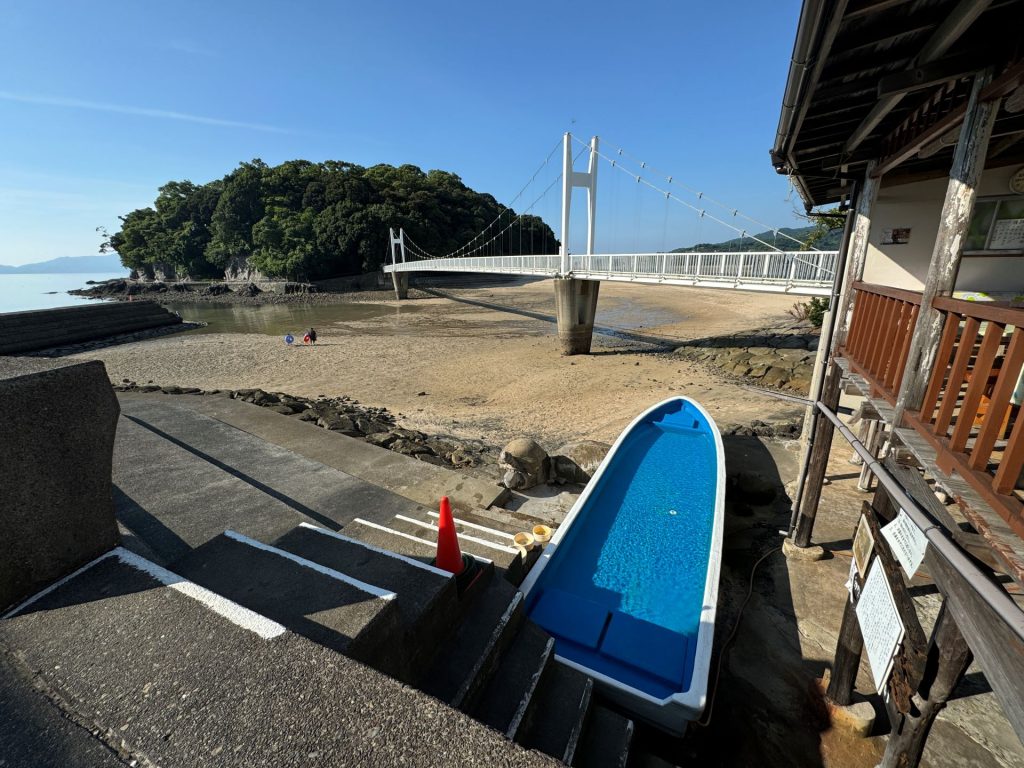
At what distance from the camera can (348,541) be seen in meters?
2.53

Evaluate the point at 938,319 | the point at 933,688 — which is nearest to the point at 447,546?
the point at 933,688

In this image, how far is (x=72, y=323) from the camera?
2188 centimetres

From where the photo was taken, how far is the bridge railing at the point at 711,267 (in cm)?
1067

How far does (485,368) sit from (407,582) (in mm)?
13580

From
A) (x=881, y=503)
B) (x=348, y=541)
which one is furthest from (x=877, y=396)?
(x=348, y=541)

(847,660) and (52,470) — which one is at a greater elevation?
(52,470)

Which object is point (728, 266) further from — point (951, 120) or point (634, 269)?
point (951, 120)

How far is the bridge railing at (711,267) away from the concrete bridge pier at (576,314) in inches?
24.7

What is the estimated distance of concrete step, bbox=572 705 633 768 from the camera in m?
2.25

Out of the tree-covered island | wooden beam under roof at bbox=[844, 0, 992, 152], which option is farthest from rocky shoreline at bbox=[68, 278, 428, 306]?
wooden beam under roof at bbox=[844, 0, 992, 152]

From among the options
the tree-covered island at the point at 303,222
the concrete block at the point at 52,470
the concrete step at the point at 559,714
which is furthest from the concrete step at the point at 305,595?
the tree-covered island at the point at 303,222

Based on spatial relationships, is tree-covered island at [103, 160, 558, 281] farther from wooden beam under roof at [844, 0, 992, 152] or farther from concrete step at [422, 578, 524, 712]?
concrete step at [422, 578, 524, 712]

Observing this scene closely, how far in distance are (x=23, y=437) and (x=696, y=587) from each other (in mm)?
4869

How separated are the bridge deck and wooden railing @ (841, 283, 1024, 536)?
4760mm
